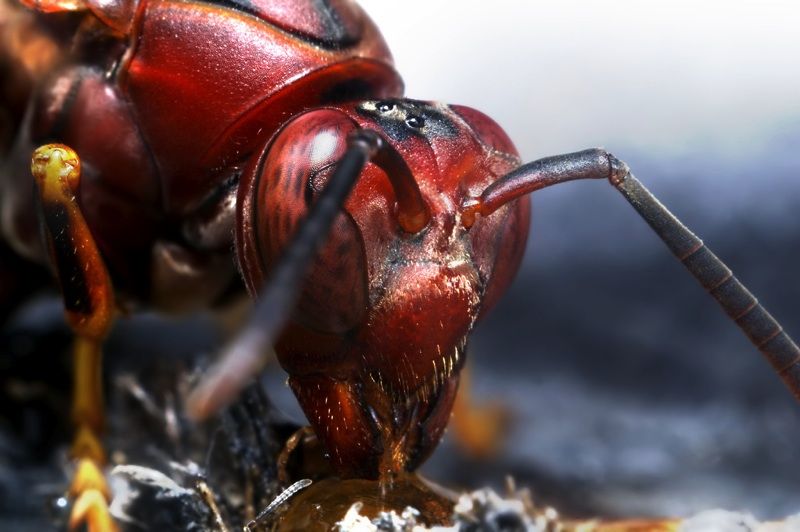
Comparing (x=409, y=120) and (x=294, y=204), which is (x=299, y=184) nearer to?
(x=294, y=204)

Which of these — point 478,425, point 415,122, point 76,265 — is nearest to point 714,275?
Result: point 415,122

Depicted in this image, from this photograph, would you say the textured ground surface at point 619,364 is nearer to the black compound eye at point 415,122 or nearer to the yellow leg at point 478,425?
the yellow leg at point 478,425

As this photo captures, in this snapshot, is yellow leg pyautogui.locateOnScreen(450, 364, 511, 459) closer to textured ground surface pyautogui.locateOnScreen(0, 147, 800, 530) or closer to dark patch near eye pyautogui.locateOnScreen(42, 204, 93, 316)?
textured ground surface pyautogui.locateOnScreen(0, 147, 800, 530)

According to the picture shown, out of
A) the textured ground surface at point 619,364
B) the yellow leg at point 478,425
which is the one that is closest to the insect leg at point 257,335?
the textured ground surface at point 619,364

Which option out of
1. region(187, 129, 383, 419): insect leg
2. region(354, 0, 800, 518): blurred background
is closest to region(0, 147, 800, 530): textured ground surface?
region(354, 0, 800, 518): blurred background

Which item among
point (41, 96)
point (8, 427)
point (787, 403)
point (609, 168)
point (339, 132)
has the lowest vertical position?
point (8, 427)

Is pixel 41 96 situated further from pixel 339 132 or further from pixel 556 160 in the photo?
pixel 556 160

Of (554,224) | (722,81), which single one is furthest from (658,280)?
(722,81)
